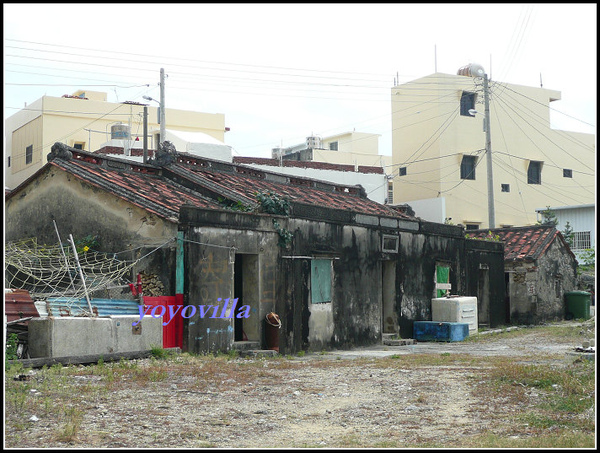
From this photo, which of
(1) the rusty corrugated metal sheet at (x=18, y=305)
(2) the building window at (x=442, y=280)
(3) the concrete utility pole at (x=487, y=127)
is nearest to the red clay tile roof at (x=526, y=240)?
(3) the concrete utility pole at (x=487, y=127)

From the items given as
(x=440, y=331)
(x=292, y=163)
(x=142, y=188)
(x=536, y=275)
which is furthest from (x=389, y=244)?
(x=292, y=163)

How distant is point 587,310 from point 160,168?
1790 centimetres

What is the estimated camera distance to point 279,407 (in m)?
9.45

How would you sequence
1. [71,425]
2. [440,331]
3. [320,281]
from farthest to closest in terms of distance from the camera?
[440,331] → [320,281] → [71,425]

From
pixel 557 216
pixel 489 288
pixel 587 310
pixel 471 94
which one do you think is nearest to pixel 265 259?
pixel 489 288

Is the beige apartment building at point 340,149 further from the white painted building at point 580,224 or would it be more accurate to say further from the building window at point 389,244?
the building window at point 389,244

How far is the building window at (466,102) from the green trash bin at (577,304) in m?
13.4

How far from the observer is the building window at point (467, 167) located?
3894 centimetres

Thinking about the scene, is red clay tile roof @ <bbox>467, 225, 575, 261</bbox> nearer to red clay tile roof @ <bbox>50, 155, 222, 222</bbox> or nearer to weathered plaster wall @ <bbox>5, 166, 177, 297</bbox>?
red clay tile roof @ <bbox>50, 155, 222, 222</bbox>

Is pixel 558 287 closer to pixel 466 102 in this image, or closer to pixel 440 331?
pixel 440 331

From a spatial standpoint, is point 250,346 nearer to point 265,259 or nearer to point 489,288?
point 265,259

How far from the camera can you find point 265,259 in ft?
55.3

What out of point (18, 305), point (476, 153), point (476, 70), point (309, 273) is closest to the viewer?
point (18, 305)

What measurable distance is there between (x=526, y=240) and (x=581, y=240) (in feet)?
23.3
